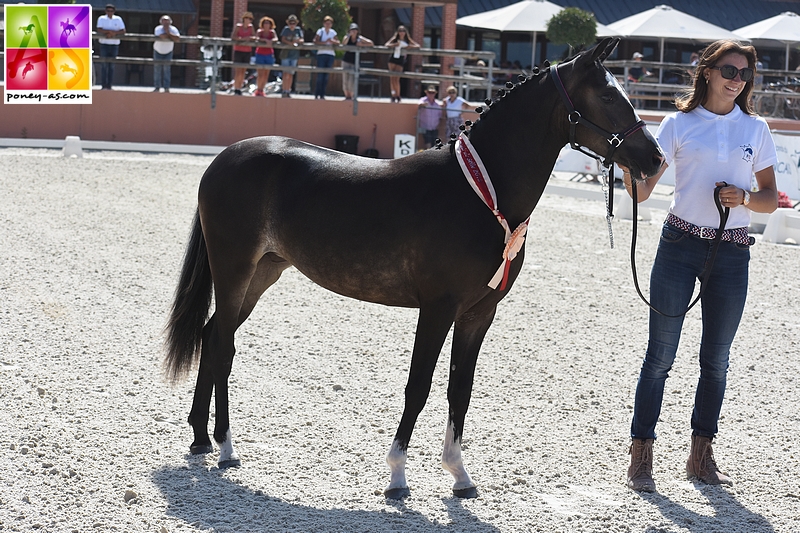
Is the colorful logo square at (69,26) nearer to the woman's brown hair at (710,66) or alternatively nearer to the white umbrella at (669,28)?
the white umbrella at (669,28)

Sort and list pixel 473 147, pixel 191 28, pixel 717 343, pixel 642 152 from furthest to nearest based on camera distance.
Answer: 1. pixel 191 28
2. pixel 717 343
3. pixel 473 147
4. pixel 642 152

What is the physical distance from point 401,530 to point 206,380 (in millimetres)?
1440

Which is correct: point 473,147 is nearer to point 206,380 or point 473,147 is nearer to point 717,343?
point 717,343

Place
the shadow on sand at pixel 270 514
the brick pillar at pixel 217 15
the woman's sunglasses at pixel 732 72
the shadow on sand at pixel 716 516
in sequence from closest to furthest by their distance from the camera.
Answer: the shadow on sand at pixel 270 514 < the shadow on sand at pixel 716 516 < the woman's sunglasses at pixel 732 72 < the brick pillar at pixel 217 15

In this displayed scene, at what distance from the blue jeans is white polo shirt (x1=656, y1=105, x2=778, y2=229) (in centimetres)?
13

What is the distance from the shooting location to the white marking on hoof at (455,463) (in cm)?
423

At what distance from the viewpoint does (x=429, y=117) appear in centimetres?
1998

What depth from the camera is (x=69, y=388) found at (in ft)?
17.5

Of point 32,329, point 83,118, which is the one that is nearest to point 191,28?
point 83,118

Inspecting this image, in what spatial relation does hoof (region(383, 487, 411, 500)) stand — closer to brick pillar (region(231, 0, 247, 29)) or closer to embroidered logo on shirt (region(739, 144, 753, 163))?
embroidered logo on shirt (region(739, 144, 753, 163))

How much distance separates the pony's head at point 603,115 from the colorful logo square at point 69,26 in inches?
667

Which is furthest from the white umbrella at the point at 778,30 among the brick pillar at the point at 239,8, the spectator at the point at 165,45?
the spectator at the point at 165,45

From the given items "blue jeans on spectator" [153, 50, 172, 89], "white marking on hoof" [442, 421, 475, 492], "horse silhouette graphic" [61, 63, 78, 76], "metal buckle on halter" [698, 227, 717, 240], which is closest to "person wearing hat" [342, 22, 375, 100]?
"blue jeans on spectator" [153, 50, 172, 89]

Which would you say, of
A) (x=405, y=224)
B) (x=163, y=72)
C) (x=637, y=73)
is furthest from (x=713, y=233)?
(x=637, y=73)
